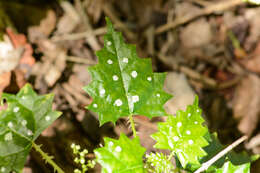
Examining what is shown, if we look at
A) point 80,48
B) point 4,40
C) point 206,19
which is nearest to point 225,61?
point 206,19

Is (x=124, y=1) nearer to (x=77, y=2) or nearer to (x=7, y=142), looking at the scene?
(x=77, y=2)

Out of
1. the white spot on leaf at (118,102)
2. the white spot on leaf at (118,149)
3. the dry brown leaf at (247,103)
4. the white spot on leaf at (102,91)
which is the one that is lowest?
the dry brown leaf at (247,103)

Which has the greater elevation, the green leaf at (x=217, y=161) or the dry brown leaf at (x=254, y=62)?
the dry brown leaf at (x=254, y=62)

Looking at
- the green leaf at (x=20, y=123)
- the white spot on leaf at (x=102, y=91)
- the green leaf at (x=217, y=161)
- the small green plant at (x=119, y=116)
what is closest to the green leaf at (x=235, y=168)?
the small green plant at (x=119, y=116)

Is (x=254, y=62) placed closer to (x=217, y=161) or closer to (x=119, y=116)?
(x=217, y=161)

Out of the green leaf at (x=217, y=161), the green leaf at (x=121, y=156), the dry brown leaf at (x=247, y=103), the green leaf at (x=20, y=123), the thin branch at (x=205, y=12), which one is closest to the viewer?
the green leaf at (x=121, y=156)

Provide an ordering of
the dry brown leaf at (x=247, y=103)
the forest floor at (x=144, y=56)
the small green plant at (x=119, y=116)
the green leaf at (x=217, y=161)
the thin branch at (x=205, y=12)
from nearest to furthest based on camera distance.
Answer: the small green plant at (x=119, y=116)
the green leaf at (x=217, y=161)
the forest floor at (x=144, y=56)
the dry brown leaf at (x=247, y=103)
the thin branch at (x=205, y=12)

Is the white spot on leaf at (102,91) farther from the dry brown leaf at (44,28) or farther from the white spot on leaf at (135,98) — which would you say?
the dry brown leaf at (44,28)
